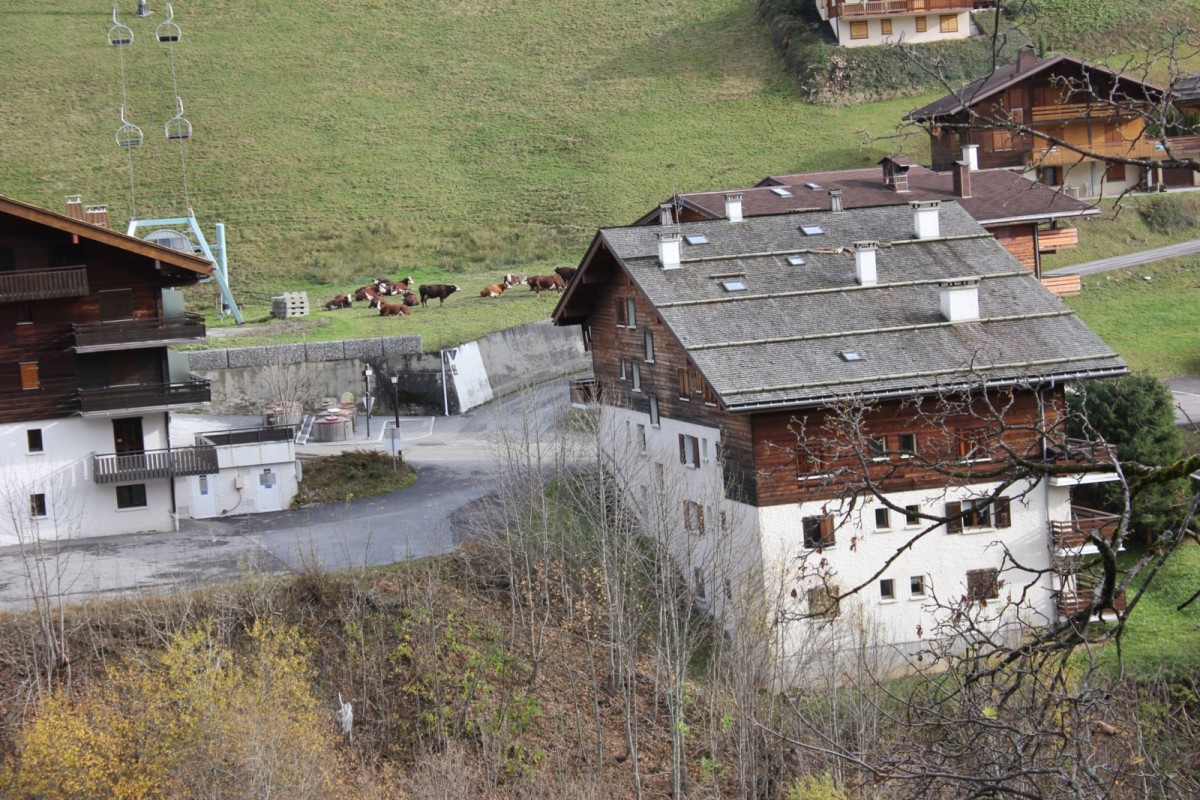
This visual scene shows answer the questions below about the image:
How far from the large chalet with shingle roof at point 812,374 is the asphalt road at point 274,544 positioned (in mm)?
3987

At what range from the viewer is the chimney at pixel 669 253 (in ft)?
120

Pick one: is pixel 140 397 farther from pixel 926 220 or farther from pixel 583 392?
pixel 926 220

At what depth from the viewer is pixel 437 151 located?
8831cm

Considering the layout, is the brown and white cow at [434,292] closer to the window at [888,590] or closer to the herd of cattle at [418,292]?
the herd of cattle at [418,292]

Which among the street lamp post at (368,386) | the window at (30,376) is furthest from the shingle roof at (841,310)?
the window at (30,376)

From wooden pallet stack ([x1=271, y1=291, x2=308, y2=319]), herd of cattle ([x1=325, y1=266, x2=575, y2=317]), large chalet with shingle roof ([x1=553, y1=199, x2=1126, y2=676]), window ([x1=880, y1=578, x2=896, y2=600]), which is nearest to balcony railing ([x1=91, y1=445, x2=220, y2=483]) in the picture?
large chalet with shingle roof ([x1=553, y1=199, x2=1126, y2=676])

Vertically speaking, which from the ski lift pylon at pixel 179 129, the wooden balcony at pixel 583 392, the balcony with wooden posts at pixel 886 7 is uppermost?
the balcony with wooden posts at pixel 886 7

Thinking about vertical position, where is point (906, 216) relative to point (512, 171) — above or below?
below

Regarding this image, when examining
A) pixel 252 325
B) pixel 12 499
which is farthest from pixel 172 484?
pixel 252 325

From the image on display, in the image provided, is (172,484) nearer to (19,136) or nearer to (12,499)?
(12,499)

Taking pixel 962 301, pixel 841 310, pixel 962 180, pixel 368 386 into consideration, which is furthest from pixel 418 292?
pixel 962 301

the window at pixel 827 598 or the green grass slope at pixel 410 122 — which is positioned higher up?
the green grass slope at pixel 410 122

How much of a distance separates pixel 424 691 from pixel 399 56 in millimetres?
75896

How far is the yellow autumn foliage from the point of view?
27219 millimetres
